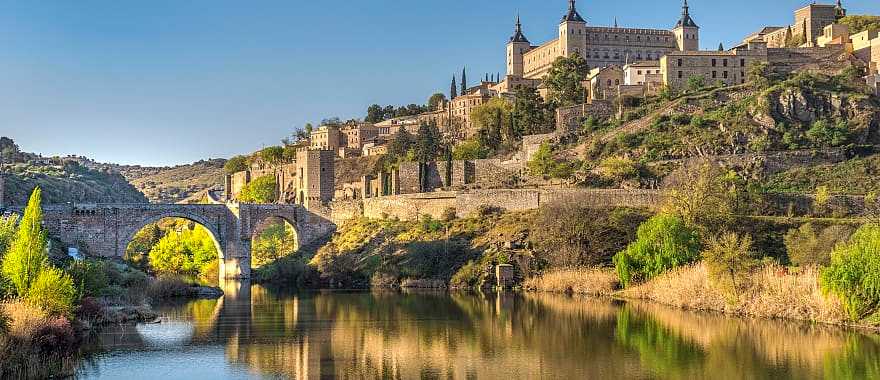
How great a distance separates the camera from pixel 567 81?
87562 mm

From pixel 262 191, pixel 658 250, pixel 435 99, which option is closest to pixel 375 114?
pixel 435 99

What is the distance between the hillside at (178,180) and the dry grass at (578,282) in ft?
333

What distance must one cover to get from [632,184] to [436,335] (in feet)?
104

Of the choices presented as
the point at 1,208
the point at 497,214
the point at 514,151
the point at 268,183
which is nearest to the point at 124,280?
the point at 1,208

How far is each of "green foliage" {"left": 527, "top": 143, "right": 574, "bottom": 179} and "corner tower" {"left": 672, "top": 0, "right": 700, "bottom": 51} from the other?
3472cm

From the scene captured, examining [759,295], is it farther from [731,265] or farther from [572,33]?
[572,33]

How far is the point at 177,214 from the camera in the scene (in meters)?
75.2

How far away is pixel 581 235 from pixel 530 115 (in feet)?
95.6

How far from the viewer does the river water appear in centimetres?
2973

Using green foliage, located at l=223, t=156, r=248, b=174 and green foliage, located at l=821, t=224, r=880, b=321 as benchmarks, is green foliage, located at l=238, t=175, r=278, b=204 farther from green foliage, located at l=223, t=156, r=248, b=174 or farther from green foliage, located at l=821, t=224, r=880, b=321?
green foliage, located at l=821, t=224, r=880, b=321

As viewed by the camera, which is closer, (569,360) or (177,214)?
(569,360)

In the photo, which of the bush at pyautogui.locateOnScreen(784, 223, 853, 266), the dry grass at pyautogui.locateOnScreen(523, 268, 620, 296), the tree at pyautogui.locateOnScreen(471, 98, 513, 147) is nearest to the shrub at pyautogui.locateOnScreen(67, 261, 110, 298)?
the dry grass at pyautogui.locateOnScreen(523, 268, 620, 296)

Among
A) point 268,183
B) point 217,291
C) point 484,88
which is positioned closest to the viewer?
point 217,291

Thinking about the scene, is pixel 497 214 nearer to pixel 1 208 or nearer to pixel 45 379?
pixel 1 208
